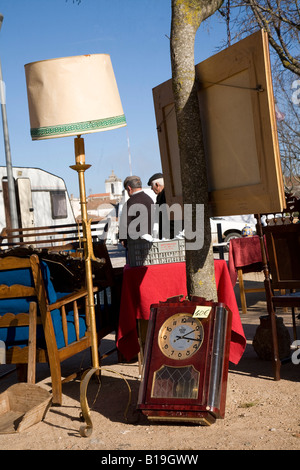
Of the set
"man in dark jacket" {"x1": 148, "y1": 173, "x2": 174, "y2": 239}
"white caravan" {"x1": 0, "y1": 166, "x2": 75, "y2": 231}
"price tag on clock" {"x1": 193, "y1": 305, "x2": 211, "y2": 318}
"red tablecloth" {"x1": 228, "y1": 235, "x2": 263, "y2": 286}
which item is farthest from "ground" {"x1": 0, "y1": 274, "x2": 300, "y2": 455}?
"white caravan" {"x1": 0, "y1": 166, "x2": 75, "y2": 231}

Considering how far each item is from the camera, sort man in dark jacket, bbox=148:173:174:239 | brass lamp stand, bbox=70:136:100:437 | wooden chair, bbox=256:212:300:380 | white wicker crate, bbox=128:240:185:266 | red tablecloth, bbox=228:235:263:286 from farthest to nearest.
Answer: red tablecloth, bbox=228:235:263:286 → man in dark jacket, bbox=148:173:174:239 → white wicker crate, bbox=128:240:185:266 → wooden chair, bbox=256:212:300:380 → brass lamp stand, bbox=70:136:100:437

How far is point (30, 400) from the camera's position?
405cm

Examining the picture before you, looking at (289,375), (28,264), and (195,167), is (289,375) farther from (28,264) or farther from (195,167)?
(28,264)

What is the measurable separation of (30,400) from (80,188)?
152 centimetres

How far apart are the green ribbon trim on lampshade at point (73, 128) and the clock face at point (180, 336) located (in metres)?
1.37

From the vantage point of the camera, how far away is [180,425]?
12.0ft

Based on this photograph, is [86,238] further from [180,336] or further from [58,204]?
[58,204]

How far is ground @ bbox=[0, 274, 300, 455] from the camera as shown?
10.9 feet

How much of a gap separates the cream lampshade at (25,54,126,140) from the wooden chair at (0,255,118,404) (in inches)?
35.8

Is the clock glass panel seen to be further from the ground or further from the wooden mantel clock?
the ground

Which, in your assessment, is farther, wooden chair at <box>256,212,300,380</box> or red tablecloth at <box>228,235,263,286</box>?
red tablecloth at <box>228,235,263,286</box>

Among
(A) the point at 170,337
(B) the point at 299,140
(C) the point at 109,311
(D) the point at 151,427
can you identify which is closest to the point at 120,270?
(C) the point at 109,311

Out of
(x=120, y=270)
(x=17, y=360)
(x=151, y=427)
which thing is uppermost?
(x=120, y=270)

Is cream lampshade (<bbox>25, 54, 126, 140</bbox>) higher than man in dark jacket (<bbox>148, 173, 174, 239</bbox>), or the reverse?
cream lampshade (<bbox>25, 54, 126, 140</bbox>)
